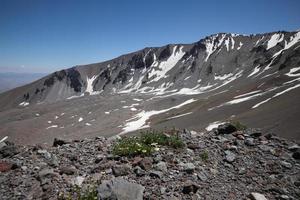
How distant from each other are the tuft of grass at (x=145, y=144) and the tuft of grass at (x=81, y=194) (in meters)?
2.29

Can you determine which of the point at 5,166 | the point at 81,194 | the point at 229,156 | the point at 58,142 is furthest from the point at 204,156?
the point at 5,166

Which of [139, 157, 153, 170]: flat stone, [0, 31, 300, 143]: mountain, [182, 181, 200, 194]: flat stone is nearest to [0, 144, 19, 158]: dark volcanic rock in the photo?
[139, 157, 153, 170]: flat stone

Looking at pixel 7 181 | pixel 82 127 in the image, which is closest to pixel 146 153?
pixel 7 181

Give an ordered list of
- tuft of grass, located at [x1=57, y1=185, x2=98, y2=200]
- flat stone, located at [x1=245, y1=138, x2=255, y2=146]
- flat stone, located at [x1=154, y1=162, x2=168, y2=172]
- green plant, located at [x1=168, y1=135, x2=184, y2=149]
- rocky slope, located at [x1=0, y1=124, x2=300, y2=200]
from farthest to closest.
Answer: flat stone, located at [x1=245, y1=138, x2=255, y2=146], green plant, located at [x1=168, y1=135, x2=184, y2=149], flat stone, located at [x1=154, y1=162, x2=168, y2=172], rocky slope, located at [x1=0, y1=124, x2=300, y2=200], tuft of grass, located at [x1=57, y1=185, x2=98, y2=200]

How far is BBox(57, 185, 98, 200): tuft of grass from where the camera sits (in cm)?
A: 790

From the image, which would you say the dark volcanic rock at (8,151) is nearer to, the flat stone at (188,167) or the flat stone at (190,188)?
the flat stone at (188,167)

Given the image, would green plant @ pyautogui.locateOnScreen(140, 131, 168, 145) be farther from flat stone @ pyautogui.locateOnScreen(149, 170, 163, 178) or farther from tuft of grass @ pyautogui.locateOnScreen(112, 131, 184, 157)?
flat stone @ pyautogui.locateOnScreen(149, 170, 163, 178)

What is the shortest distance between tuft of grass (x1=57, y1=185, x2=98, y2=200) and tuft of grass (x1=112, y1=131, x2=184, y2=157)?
2.29 meters

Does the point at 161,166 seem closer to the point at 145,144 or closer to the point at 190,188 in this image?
the point at 190,188

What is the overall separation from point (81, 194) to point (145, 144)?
3.63 m

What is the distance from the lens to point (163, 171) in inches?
382

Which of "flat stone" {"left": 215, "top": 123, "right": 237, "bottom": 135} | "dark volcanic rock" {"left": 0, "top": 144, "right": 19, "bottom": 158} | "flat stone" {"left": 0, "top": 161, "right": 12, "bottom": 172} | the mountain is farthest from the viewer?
the mountain

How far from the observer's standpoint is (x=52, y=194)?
27.7 ft

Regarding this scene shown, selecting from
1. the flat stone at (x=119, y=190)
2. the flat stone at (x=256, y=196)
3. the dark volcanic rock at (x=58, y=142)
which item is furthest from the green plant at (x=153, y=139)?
the flat stone at (x=256, y=196)
